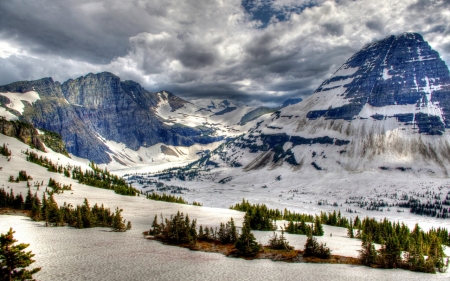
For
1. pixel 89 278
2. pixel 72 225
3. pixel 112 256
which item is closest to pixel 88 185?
pixel 72 225

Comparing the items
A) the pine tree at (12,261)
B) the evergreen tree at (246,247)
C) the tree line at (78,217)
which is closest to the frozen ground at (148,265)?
the evergreen tree at (246,247)

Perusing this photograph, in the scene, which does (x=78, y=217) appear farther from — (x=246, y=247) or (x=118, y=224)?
(x=246, y=247)

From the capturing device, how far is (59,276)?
42156 millimetres

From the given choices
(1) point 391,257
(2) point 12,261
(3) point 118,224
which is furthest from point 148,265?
(1) point 391,257

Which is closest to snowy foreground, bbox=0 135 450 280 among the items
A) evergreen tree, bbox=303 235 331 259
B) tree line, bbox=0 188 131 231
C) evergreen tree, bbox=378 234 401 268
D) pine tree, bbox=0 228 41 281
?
evergreen tree, bbox=378 234 401 268

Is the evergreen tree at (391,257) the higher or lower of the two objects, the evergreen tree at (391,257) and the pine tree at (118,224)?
the lower

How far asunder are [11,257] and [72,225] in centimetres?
5173

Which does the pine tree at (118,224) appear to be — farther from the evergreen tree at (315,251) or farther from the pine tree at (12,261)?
the pine tree at (12,261)

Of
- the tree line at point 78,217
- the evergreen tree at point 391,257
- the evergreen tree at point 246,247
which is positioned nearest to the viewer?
the evergreen tree at point 391,257

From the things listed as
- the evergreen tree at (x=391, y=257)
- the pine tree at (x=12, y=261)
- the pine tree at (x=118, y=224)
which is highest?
the pine tree at (x=12, y=261)

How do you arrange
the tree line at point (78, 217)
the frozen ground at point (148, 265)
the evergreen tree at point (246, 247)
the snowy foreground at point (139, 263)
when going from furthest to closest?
1. the tree line at point (78, 217)
2. the evergreen tree at point (246, 247)
3. the snowy foreground at point (139, 263)
4. the frozen ground at point (148, 265)

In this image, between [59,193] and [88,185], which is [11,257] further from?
[88,185]

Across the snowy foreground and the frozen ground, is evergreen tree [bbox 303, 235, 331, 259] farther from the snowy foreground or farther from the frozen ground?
the frozen ground

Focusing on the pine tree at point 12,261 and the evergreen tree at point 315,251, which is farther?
the evergreen tree at point 315,251
